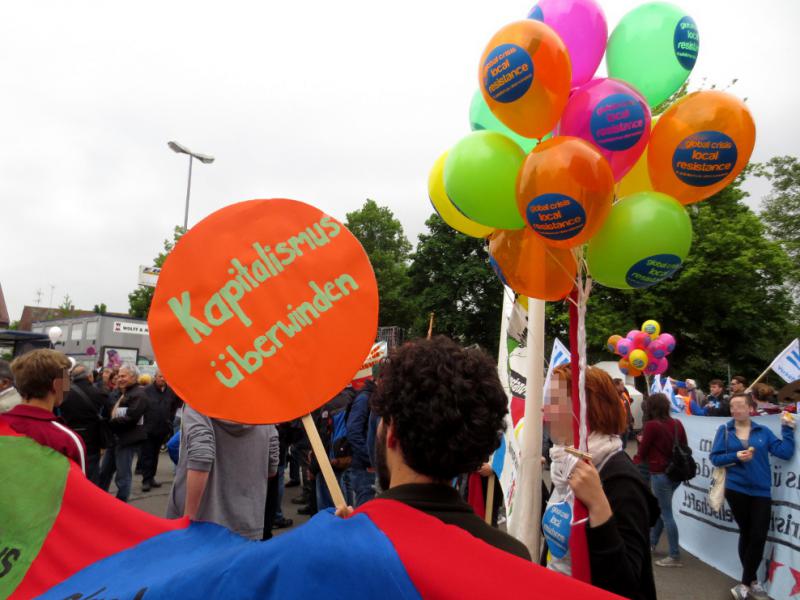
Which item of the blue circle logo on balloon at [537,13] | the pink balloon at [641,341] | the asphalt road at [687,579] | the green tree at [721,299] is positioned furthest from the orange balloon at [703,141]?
the green tree at [721,299]

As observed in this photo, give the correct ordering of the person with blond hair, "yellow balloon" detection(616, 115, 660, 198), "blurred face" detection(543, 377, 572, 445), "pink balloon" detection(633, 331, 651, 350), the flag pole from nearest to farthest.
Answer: "blurred face" detection(543, 377, 572, 445), the person with blond hair, "yellow balloon" detection(616, 115, 660, 198), the flag pole, "pink balloon" detection(633, 331, 651, 350)

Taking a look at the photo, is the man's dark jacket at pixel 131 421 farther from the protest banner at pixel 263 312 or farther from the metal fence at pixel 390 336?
the metal fence at pixel 390 336

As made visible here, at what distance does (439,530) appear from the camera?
3.88 ft

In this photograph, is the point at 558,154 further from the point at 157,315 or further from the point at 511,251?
the point at 157,315

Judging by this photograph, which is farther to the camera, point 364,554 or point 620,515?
point 620,515

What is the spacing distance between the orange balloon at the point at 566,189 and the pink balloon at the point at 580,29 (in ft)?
2.32

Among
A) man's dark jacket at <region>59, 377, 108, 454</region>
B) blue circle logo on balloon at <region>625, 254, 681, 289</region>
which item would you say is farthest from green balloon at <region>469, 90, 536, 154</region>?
man's dark jacket at <region>59, 377, 108, 454</region>

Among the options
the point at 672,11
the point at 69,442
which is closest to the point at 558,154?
the point at 672,11

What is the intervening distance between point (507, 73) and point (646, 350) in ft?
38.7

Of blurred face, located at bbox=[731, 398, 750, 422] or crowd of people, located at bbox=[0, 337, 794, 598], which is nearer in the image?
crowd of people, located at bbox=[0, 337, 794, 598]

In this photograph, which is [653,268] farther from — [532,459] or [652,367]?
[652,367]

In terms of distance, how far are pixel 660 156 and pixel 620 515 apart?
150 centimetres

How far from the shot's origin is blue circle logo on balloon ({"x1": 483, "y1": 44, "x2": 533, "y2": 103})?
2.30 meters

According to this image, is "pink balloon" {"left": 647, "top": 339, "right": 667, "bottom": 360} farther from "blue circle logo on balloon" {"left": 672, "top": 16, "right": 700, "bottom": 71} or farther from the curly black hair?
the curly black hair
